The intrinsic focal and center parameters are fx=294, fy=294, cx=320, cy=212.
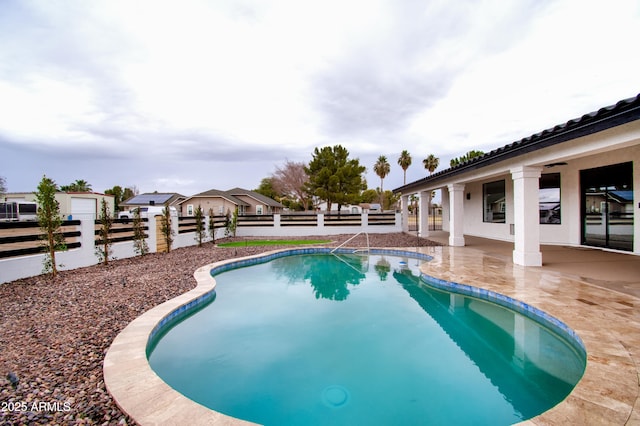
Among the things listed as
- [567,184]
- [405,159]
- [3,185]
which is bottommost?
[567,184]

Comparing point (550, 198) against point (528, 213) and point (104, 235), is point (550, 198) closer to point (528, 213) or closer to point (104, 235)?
point (528, 213)

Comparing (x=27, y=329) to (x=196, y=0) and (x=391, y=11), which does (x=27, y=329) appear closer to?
(x=196, y=0)

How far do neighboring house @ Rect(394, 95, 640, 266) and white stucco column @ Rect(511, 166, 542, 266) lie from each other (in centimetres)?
2

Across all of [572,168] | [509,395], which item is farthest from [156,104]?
[572,168]

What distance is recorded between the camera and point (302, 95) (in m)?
14.9

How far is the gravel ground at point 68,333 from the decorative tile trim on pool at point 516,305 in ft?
17.1

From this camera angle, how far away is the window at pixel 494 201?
43.5 ft

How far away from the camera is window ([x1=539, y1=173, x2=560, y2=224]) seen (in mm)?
11016

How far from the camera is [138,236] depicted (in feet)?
35.2

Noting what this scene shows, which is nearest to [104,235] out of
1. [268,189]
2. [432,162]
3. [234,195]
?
[234,195]

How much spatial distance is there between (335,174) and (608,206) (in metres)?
20.9

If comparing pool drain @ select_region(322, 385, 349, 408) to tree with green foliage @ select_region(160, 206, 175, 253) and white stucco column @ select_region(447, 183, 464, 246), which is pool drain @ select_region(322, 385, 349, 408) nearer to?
white stucco column @ select_region(447, 183, 464, 246)

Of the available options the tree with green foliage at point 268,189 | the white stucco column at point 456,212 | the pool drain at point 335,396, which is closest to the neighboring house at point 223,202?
the tree with green foliage at point 268,189

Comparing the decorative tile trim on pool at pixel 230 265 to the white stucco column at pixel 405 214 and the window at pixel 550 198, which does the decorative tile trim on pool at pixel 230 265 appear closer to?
the window at pixel 550 198
